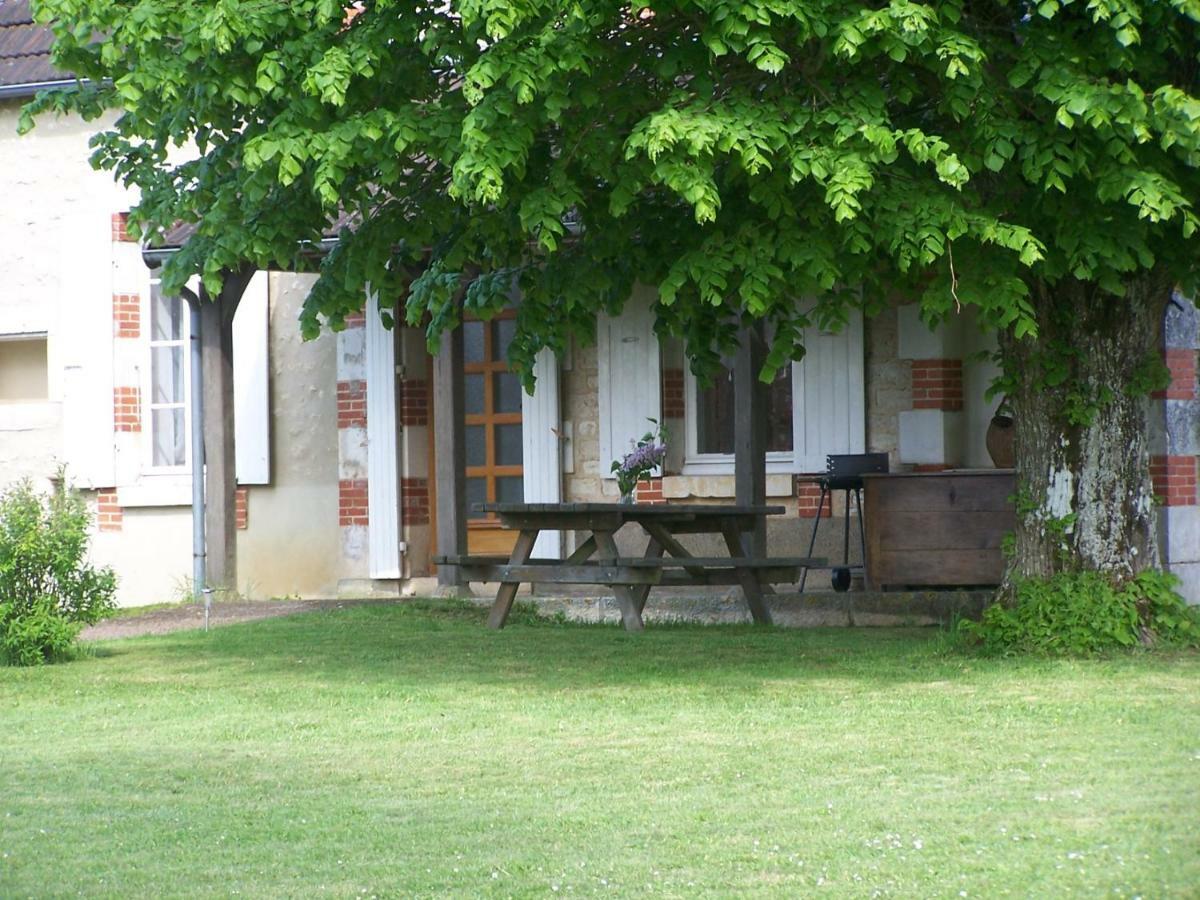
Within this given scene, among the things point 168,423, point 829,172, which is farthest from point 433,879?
point 168,423

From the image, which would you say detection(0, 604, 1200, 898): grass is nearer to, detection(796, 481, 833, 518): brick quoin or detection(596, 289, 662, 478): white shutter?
detection(796, 481, 833, 518): brick quoin

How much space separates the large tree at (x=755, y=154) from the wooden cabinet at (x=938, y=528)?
176 centimetres

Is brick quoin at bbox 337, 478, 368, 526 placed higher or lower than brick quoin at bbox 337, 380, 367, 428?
lower

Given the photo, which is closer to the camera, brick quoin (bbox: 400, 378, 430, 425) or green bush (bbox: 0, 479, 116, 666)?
green bush (bbox: 0, 479, 116, 666)

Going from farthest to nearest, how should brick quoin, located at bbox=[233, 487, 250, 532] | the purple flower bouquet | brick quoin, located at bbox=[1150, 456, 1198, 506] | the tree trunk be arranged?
brick quoin, located at bbox=[233, 487, 250, 532] → the purple flower bouquet → brick quoin, located at bbox=[1150, 456, 1198, 506] → the tree trunk

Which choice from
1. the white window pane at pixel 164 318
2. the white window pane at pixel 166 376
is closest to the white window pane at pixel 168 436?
the white window pane at pixel 166 376

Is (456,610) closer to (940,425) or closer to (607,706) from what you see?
(940,425)

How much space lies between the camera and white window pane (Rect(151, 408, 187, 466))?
1569 centimetres

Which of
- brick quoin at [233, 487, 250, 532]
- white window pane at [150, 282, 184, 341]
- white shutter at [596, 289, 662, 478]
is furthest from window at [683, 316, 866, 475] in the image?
white window pane at [150, 282, 184, 341]

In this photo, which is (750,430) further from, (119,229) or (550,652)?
(119,229)

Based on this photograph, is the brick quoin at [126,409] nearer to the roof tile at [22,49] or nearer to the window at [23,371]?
the window at [23,371]

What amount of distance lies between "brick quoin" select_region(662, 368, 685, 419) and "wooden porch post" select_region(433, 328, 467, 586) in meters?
1.54

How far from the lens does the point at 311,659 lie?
32.5ft

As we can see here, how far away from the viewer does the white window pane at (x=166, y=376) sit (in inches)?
616
